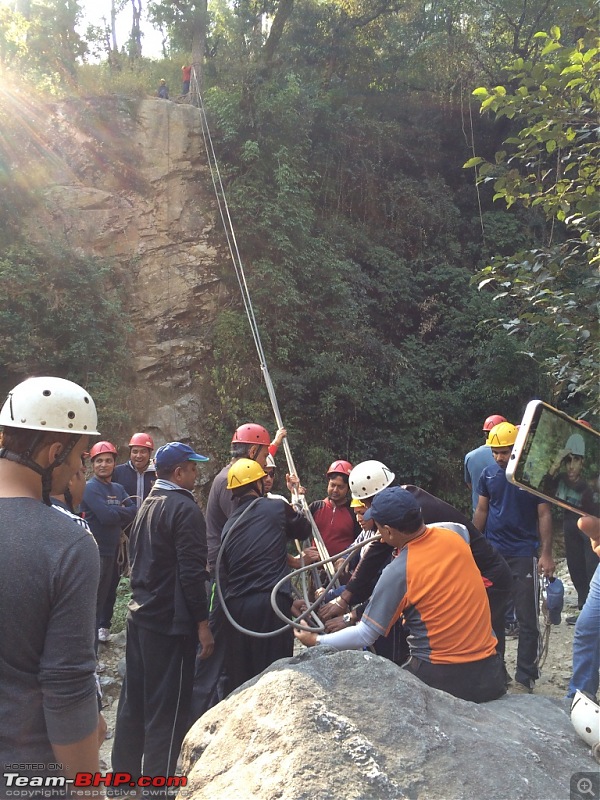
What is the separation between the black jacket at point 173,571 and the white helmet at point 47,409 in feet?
5.52

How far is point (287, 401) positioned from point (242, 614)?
28.1 ft

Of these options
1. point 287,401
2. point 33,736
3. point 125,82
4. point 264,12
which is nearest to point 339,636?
point 33,736

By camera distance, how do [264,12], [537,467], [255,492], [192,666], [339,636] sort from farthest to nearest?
[264,12] → [255,492] → [192,666] → [339,636] → [537,467]

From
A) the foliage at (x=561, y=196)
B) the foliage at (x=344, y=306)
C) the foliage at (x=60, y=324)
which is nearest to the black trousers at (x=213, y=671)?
the foliage at (x=561, y=196)

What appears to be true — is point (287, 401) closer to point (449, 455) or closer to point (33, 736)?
point (449, 455)

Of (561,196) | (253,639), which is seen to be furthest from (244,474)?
(561,196)

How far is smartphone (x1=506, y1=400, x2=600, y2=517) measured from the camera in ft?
6.72

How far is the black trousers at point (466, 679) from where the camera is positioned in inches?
108

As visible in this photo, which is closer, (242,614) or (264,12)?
(242,614)

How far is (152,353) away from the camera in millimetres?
11891

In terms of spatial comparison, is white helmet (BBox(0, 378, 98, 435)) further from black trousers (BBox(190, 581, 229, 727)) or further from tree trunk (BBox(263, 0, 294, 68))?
tree trunk (BBox(263, 0, 294, 68))

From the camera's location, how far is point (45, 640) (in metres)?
1.61

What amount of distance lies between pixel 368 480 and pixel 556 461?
6.20ft

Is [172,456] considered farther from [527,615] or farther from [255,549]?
[527,615]
